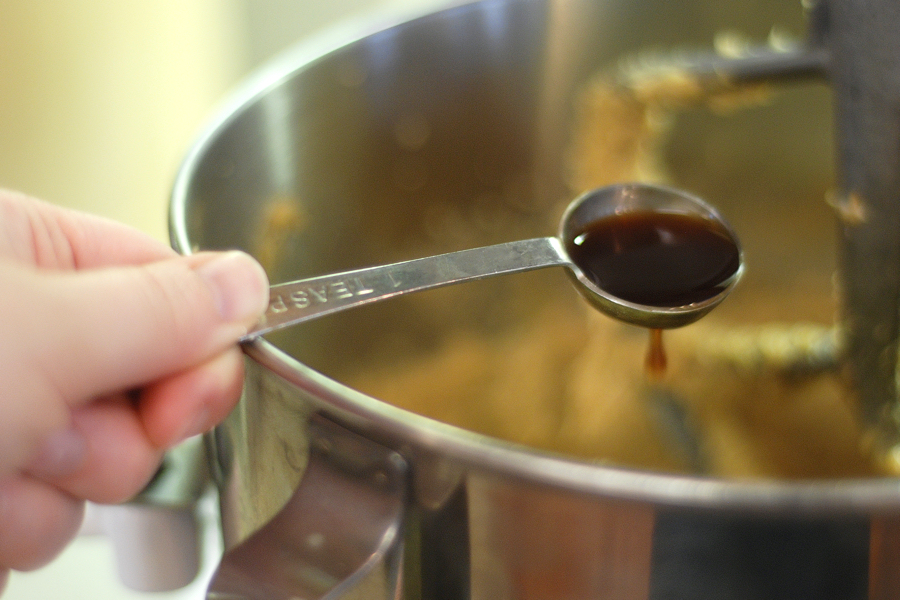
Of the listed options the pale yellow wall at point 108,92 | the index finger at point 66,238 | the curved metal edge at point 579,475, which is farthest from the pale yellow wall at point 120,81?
the curved metal edge at point 579,475

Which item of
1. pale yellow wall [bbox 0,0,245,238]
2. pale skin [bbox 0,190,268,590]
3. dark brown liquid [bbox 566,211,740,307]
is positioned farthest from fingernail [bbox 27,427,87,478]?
pale yellow wall [bbox 0,0,245,238]

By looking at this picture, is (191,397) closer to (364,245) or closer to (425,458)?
(425,458)

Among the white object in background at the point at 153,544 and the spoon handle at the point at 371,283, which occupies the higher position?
the spoon handle at the point at 371,283

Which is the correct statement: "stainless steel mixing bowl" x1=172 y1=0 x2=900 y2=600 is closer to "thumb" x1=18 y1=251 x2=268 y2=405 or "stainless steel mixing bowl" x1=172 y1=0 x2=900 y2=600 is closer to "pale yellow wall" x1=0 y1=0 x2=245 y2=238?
"thumb" x1=18 y1=251 x2=268 y2=405

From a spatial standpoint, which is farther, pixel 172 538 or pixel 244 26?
pixel 244 26

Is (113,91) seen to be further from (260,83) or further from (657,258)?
(657,258)

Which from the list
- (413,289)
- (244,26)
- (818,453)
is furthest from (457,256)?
(244,26)

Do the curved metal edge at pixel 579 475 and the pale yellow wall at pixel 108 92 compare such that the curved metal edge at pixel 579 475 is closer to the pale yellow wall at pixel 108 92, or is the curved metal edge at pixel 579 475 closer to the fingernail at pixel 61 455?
the fingernail at pixel 61 455
